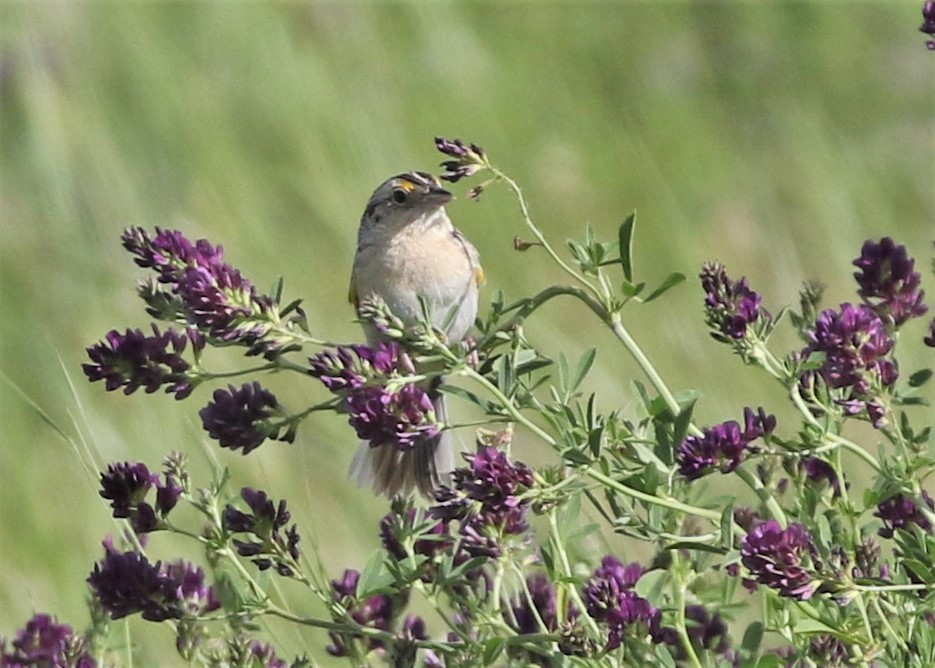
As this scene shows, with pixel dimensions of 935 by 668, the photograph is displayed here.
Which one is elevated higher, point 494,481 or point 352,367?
point 352,367

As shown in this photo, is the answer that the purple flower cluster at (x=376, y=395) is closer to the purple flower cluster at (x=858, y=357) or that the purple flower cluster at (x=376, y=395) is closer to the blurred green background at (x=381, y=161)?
the purple flower cluster at (x=858, y=357)

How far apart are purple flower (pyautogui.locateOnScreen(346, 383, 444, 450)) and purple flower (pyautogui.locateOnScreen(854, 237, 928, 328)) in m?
0.57

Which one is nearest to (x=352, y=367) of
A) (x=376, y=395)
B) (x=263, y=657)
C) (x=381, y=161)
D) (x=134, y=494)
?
(x=376, y=395)

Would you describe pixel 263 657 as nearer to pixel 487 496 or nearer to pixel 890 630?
pixel 487 496

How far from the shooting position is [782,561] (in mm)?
1675

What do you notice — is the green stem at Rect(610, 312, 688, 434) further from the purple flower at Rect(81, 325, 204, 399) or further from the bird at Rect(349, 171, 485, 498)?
the bird at Rect(349, 171, 485, 498)

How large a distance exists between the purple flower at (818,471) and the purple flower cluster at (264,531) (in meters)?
0.65

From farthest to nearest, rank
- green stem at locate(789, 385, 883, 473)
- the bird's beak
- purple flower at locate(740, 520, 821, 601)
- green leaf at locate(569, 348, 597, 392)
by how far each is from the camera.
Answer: the bird's beak
green leaf at locate(569, 348, 597, 392)
green stem at locate(789, 385, 883, 473)
purple flower at locate(740, 520, 821, 601)

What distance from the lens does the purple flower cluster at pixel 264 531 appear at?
204cm

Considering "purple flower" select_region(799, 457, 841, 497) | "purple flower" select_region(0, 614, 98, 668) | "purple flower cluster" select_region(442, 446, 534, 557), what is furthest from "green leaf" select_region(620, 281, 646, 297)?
"purple flower" select_region(0, 614, 98, 668)

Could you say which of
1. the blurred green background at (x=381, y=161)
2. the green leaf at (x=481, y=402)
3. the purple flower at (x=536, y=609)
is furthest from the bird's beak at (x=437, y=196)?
the green leaf at (x=481, y=402)

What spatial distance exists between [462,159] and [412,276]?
1262mm

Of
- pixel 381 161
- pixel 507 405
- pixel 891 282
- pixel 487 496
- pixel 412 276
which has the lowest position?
pixel 487 496

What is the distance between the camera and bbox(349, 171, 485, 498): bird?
9.94 ft
